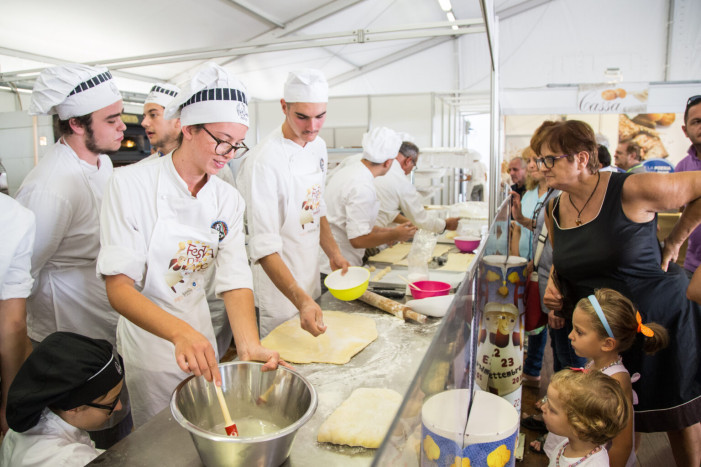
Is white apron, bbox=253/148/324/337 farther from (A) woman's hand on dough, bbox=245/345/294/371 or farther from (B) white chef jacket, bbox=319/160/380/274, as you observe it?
(A) woman's hand on dough, bbox=245/345/294/371

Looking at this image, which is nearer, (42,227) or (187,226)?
(187,226)

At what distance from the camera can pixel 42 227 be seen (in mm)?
1595

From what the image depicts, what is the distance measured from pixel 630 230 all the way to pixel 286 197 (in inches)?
53.4

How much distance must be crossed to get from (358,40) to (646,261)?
2.39 m

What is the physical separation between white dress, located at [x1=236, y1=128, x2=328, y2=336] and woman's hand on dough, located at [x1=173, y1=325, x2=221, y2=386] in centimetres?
69

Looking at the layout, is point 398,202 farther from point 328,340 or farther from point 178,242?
point 178,242

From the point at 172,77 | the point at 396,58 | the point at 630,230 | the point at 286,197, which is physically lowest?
the point at 630,230

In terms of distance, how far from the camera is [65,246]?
1.70 meters

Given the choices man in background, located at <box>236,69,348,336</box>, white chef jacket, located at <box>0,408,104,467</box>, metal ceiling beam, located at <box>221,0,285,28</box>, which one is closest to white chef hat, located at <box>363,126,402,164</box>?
man in background, located at <box>236,69,348,336</box>

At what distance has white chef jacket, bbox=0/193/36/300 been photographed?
4.30 ft

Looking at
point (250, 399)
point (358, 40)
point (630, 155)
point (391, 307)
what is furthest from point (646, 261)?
point (630, 155)

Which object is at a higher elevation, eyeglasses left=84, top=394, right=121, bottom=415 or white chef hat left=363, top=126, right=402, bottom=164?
white chef hat left=363, top=126, right=402, bottom=164

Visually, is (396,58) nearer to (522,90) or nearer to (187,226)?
(522,90)

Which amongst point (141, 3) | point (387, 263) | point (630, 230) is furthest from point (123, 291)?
point (141, 3)
